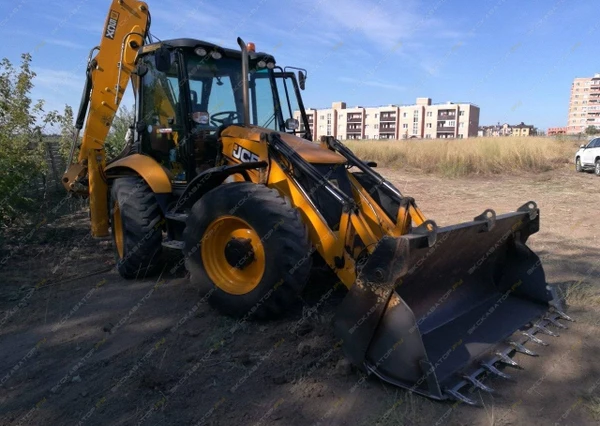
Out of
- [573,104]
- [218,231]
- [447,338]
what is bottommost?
[447,338]

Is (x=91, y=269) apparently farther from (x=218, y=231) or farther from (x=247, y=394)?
(x=247, y=394)

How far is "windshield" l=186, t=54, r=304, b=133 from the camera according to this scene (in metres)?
4.87

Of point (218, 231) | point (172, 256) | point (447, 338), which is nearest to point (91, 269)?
point (172, 256)

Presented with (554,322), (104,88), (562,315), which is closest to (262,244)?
(554,322)

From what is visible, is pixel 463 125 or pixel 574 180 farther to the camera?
pixel 463 125

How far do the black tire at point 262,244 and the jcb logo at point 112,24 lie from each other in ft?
10.0

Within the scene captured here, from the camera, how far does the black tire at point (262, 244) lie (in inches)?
138

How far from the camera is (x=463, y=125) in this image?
71625 millimetres

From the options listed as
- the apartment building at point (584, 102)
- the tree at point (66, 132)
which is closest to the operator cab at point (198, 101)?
the tree at point (66, 132)

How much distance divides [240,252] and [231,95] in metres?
2.06

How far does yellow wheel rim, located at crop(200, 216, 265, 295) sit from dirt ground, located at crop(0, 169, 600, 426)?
0.35 metres

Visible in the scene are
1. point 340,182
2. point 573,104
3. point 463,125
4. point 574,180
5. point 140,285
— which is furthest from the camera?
point 573,104

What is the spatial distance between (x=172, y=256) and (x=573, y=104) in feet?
364

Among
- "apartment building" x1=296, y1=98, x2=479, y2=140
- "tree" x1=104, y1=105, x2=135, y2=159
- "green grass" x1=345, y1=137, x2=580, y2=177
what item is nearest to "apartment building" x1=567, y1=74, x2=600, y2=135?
"apartment building" x1=296, y1=98, x2=479, y2=140
